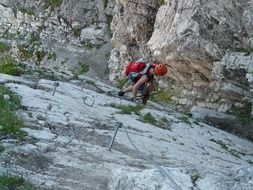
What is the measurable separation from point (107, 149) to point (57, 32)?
34.9m

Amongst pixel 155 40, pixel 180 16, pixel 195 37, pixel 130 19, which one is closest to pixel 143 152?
pixel 195 37

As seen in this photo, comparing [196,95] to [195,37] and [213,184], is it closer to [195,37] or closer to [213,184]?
[195,37]

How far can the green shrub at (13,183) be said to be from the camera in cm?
699

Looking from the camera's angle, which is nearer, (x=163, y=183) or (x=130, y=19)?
(x=163, y=183)

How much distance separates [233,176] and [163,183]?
1320 millimetres

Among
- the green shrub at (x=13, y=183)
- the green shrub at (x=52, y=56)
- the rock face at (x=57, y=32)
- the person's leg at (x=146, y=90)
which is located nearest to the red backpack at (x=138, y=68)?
the person's leg at (x=146, y=90)

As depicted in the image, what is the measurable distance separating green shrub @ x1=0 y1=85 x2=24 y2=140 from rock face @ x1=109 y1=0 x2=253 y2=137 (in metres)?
10.5

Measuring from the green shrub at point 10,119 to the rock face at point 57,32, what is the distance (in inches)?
1088

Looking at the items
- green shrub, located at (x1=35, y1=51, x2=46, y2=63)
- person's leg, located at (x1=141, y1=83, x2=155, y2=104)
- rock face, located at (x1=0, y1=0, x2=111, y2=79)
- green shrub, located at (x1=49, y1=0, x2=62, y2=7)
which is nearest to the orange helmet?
person's leg, located at (x1=141, y1=83, x2=155, y2=104)

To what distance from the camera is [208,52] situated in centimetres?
2244

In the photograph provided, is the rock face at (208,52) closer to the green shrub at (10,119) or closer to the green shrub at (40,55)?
the green shrub at (10,119)

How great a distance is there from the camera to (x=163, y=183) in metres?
7.02

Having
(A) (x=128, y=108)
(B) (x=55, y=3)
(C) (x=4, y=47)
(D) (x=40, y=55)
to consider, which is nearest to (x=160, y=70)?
(A) (x=128, y=108)

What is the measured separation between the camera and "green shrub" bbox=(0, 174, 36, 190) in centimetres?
699
